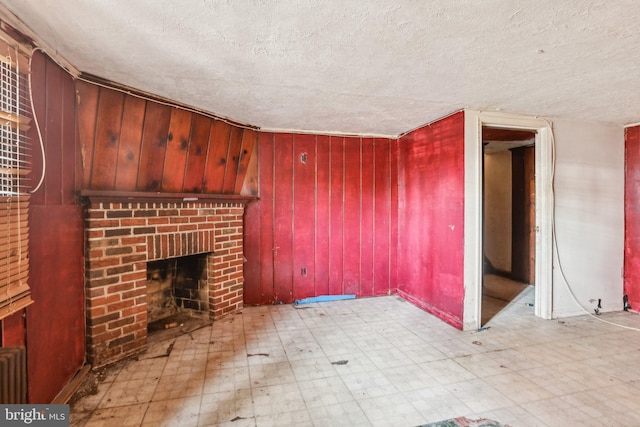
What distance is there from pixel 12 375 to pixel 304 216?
9.84 feet

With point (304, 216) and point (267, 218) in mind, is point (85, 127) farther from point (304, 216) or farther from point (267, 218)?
point (304, 216)

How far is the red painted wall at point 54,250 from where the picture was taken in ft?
5.62

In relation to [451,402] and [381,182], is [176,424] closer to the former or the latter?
[451,402]

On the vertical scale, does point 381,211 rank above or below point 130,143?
below

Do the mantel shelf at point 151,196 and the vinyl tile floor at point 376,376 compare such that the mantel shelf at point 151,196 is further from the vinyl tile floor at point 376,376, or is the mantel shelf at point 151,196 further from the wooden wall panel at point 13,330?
the vinyl tile floor at point 376,376

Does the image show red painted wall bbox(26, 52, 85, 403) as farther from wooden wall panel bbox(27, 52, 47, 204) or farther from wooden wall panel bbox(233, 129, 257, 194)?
wooden wall panel bbox(233, 129, 257, 194)

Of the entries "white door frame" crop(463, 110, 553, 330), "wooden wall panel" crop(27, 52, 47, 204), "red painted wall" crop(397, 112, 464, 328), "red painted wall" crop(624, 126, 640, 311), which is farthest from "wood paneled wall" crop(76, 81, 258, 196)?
"red painted wall" crop(624, 126, 640, 311)

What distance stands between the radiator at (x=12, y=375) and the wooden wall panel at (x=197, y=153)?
6.31ft

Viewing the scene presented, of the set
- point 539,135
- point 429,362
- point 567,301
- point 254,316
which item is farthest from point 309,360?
point 539,135

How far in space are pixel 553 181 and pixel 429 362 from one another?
8.01 ft

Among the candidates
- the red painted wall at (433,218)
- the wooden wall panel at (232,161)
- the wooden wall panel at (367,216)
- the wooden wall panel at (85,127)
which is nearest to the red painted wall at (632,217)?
the red painted wall at (433,218)

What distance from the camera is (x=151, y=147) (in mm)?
2652

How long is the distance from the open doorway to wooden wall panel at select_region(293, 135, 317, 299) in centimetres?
237

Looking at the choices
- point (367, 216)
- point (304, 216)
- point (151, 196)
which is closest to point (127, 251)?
point (151, 196)
